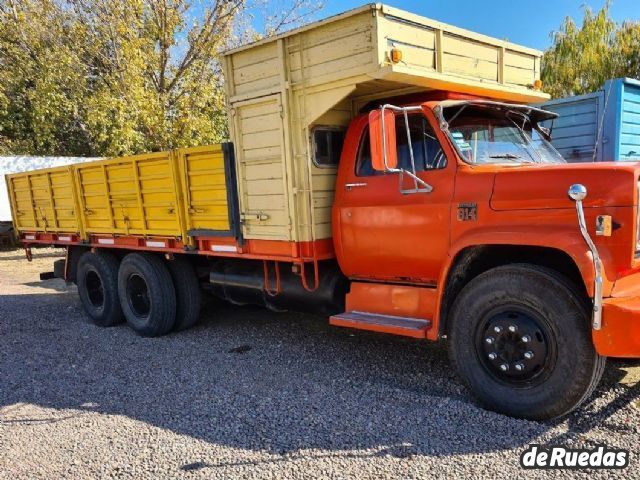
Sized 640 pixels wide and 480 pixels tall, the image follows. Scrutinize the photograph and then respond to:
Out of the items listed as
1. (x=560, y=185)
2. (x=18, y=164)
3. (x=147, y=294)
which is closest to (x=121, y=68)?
(x=18, y=164)

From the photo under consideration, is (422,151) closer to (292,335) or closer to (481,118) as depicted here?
(481,118)

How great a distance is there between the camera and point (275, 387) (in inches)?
175

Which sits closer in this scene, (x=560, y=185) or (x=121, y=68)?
(x=560, y=185)

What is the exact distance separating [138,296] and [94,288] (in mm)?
1076

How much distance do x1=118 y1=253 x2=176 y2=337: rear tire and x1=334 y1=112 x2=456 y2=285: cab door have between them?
8.51 ft

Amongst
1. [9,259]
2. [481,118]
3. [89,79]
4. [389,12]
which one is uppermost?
[89,79]

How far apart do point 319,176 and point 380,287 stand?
3.74 feet

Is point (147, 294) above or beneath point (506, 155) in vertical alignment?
beneath

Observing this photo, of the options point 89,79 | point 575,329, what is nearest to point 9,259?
point 89,79

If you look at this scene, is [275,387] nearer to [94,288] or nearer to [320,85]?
[320,85]

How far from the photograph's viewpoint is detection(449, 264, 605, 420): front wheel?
3.32m

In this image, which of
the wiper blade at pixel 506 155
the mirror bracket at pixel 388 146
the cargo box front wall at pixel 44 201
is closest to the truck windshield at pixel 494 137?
the wiper blade at pixel 506 155

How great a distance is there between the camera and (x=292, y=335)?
604cm

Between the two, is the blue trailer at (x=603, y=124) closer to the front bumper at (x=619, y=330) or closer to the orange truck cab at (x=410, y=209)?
the orange truck cab at (x=410, y=209)
